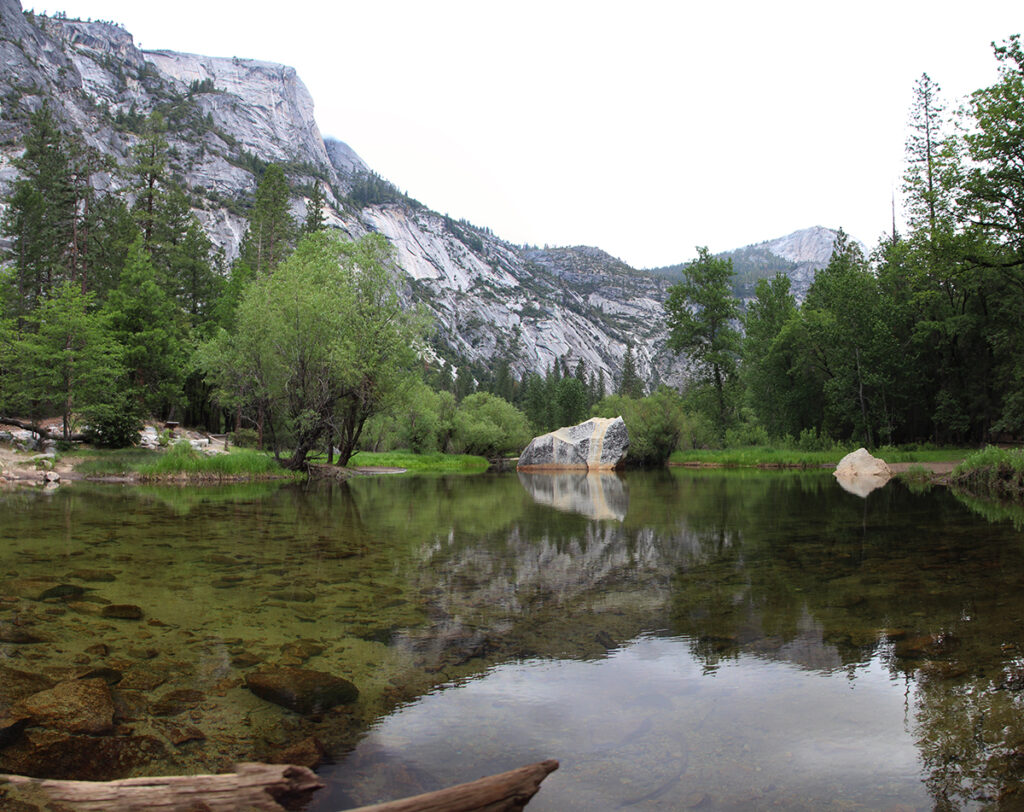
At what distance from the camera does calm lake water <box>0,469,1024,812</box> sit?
3066 millimetres

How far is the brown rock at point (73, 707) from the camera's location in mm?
3408

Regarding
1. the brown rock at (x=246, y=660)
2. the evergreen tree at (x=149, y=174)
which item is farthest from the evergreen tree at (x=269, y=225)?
the brown rock at (x=246, y=660)

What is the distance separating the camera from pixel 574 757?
321cm

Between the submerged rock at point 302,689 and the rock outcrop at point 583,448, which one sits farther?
the rock outcrop at point 583,448

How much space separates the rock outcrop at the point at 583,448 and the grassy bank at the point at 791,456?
17.0ft

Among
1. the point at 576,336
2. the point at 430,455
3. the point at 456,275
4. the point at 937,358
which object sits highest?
the point at 456,275

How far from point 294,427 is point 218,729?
23436 millimetres

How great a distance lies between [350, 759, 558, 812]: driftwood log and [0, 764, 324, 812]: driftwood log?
0.55 m

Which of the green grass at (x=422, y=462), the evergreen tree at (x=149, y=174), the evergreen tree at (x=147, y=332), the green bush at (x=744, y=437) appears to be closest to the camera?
the evergreen tree at (x=147, y=332)

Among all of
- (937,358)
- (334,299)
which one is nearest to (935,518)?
(334,299)

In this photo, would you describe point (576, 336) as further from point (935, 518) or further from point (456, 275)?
point (935, 518)

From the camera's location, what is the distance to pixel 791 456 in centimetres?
4038

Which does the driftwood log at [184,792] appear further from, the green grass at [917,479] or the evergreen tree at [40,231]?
the evergreen tree at [40,231]

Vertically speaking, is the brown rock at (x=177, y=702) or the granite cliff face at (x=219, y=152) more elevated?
the granite cliff face at (x=219, y=152)
